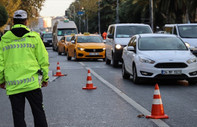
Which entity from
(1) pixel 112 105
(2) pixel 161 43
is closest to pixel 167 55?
(2) pixel 161 43

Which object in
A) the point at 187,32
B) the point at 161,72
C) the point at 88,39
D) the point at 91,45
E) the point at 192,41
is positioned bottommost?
the point at 91,45

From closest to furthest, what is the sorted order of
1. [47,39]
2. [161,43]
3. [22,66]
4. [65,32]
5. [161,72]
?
[22,66], [161,72], [161,43], [65,32], [47,39]

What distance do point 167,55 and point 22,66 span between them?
8996 mm

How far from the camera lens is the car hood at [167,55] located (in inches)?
541

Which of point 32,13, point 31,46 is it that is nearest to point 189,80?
point 31,46

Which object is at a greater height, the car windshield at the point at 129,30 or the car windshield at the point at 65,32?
the car windshield at the point at 129,30

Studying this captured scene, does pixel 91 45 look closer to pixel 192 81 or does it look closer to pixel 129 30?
pixel 129 30

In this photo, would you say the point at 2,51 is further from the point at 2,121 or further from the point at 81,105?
the point at 81,105

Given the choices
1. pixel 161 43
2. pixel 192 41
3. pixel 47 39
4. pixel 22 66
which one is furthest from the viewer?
pixel 47 39

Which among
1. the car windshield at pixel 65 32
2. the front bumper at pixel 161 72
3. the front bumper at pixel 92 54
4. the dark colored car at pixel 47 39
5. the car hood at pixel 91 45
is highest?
the front bumper at pixel 161 72

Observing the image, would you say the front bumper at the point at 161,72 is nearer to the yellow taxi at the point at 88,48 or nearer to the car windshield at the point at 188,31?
the car windshield at the point at 188,31

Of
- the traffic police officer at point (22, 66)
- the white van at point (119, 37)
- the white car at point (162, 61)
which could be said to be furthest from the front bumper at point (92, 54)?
the traffic police officer at point (22, 66)

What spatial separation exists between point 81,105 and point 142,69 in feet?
13.3

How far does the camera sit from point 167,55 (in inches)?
551
